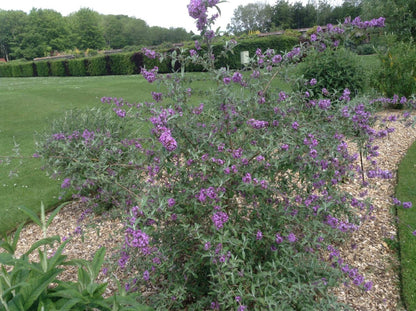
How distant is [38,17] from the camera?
69.0 m

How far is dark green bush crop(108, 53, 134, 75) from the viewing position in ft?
83.3

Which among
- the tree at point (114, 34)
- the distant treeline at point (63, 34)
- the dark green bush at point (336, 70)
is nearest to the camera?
the dark green bush at point (336, 70)

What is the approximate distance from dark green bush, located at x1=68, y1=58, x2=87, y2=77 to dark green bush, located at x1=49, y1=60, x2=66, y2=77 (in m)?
1.10

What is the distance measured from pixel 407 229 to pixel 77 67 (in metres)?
30.1

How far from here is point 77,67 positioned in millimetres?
29016

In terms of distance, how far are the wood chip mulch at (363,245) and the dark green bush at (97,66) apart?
24.4m

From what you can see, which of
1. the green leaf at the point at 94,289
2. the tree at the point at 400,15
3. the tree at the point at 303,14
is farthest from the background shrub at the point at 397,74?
the tree at the point at 303,14

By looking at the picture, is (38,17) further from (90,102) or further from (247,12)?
(90,102)

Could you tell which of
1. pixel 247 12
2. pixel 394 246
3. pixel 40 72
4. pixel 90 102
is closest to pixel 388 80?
pixel 394 246

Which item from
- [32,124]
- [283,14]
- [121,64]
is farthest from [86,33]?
[32,124]

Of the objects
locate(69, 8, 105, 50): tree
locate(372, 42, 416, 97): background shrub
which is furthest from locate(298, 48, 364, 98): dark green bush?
locate(69, 8, 105, 50): tree

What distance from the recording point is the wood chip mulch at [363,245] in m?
2.91

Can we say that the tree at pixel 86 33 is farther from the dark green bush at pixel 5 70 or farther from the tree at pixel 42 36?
the dark green bush at pixel 5 70

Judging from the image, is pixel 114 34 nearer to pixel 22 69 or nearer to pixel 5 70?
pixel 5 70
